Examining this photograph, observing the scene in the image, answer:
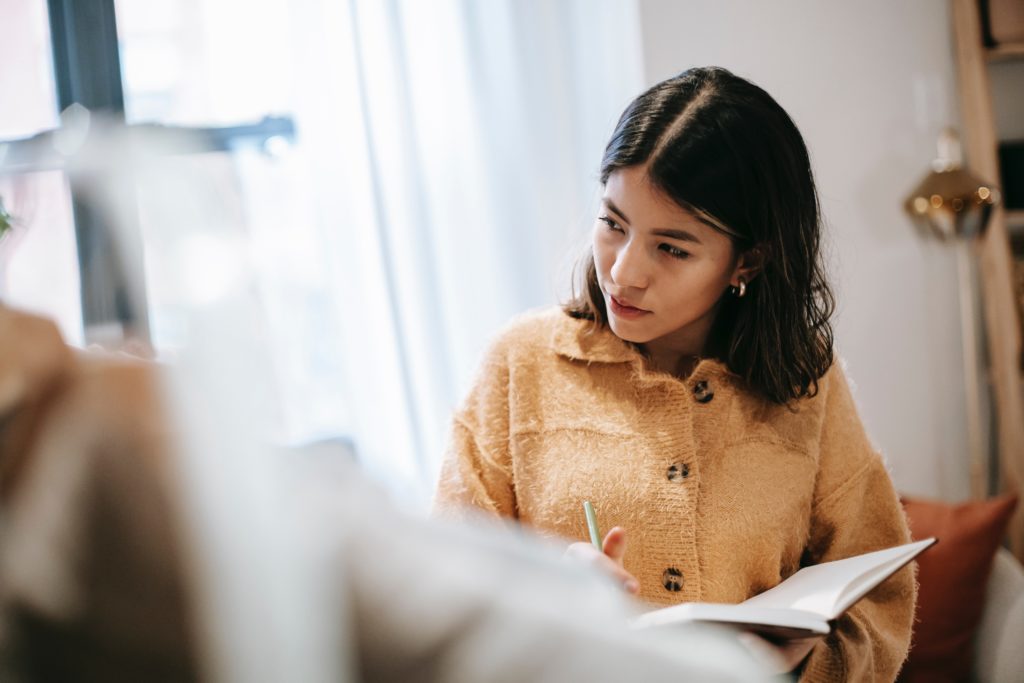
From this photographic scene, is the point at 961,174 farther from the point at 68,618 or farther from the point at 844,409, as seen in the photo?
the point at 68,618

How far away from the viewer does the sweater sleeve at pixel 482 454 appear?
4.30 feet

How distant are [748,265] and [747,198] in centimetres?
13

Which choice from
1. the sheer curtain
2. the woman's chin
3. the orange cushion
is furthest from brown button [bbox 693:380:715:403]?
the orange cushion

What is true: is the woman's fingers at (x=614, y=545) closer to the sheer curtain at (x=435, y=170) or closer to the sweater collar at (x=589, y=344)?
the sweater collar at (x=589, y=344)

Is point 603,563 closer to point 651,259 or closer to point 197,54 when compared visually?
point 651,259

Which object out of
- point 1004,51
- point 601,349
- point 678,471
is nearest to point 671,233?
point 601,349

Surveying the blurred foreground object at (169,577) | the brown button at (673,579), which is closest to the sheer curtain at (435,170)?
the brown button at (673,579)

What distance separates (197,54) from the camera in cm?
209

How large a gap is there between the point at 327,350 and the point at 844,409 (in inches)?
48.1

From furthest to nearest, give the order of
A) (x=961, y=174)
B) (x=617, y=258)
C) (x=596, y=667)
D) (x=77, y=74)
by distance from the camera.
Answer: (x=961, y=174)
(x=77, y=74)
(x=617, y=258)
(x=596, y=667)

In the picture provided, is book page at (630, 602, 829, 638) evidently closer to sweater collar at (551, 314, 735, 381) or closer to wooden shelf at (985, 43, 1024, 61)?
sweater collar at (551, 314, 735, 381)

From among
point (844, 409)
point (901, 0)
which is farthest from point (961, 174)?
point (844, 409)

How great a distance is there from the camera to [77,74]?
2053mm

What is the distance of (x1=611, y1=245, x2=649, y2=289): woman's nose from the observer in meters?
1.25
